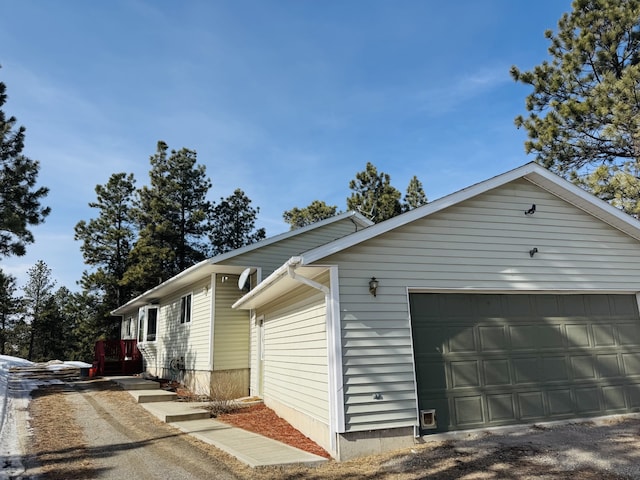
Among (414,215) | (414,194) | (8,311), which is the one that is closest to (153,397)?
(414,215)

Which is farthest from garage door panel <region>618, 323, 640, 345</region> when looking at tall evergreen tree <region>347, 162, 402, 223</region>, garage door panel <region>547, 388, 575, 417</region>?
tall evergreen tree <region>347, 162, 402, 223</region>

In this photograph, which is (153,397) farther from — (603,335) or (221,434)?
(603,335)

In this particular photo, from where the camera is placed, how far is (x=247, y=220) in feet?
97.2

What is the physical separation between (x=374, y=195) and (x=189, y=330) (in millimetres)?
14279

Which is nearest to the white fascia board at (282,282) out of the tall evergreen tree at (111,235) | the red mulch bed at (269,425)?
the red mulch bed at (269,425)

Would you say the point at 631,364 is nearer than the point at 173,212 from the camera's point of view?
Yes

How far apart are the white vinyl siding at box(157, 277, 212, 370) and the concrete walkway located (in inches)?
A: 61.1

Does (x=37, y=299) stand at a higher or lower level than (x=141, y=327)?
higher

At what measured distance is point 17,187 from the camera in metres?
15.0

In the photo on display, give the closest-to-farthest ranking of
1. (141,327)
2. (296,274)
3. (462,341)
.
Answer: (296,274) < (462,341) < (141,327)

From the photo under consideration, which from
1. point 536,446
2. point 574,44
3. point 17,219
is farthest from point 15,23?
point 574,44

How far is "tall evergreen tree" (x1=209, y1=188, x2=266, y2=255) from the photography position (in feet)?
93.6

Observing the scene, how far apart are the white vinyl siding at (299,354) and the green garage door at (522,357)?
1.39 m

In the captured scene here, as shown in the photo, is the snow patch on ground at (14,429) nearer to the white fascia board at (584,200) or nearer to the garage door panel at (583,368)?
the garage door panel at (583,368)
